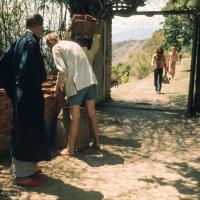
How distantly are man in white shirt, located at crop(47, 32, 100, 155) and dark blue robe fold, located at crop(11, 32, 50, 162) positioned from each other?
1.01 m

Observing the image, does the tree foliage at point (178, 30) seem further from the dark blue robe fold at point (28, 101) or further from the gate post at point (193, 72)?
the dark blue robe fold at point (28, 101)

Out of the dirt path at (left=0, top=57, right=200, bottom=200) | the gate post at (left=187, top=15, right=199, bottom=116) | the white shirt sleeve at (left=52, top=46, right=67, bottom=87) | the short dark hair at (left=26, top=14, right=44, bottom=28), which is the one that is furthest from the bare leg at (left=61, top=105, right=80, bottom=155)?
the gate post at (left=187, top=15, right=199, bottom=116)

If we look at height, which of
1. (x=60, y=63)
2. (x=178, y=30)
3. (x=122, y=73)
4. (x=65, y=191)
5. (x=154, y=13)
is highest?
(x=178, y=30)

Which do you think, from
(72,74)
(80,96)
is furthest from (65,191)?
(72,74)

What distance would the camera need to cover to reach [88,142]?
6.63 metres

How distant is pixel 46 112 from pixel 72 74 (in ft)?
3.63

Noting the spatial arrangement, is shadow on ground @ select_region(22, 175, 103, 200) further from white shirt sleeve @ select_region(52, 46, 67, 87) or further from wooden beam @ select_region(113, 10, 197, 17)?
wooden beam @ select_region(113, 10, 197, 17)

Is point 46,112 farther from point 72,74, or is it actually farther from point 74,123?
point 72,74

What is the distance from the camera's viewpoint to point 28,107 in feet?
15.6

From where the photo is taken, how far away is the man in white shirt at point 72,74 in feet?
19.3

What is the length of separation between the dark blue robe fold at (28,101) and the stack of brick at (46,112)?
1.27 m

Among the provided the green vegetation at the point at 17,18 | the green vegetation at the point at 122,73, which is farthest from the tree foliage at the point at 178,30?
the green vegetation at the point at 17,18

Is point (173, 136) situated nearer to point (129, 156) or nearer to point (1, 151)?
point (129, 156)

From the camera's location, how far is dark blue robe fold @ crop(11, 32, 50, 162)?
468 cm
